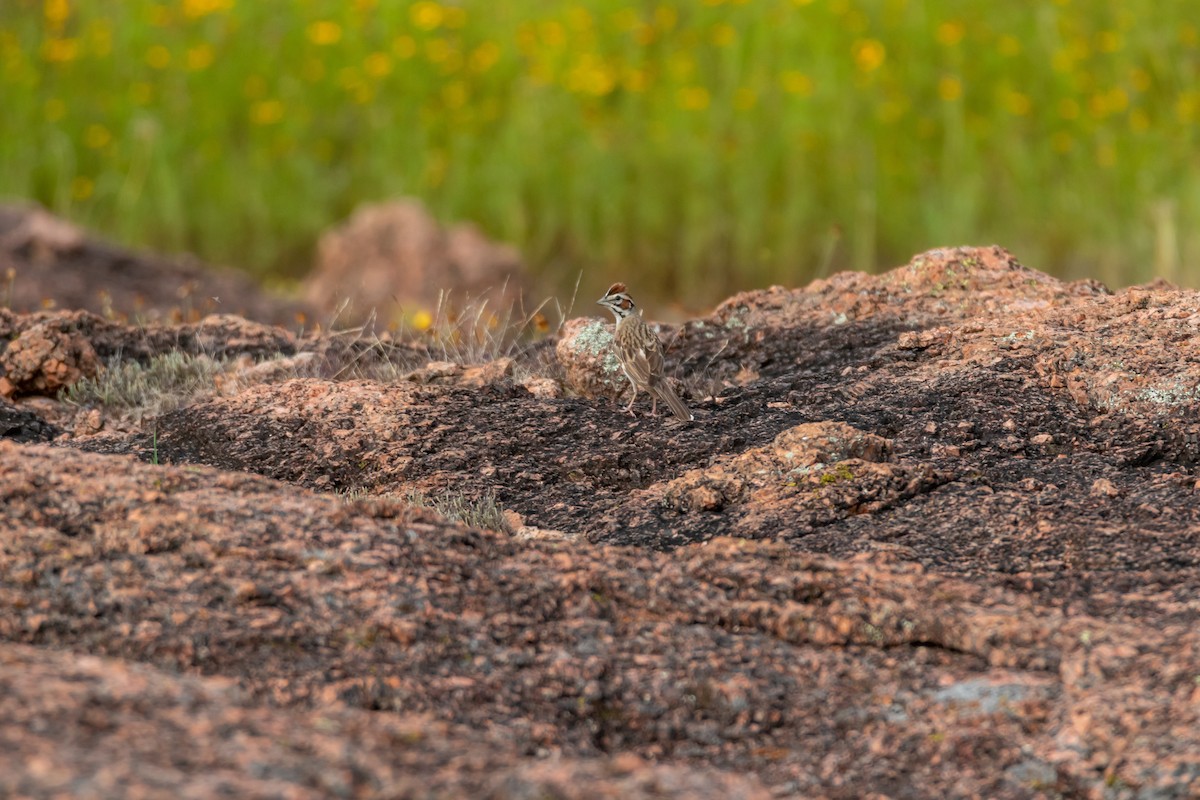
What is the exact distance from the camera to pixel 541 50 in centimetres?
1303

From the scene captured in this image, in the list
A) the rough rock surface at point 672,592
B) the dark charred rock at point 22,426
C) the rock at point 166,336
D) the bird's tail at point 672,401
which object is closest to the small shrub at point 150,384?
the rock at point 166,336

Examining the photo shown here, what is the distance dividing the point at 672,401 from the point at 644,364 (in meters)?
0.18

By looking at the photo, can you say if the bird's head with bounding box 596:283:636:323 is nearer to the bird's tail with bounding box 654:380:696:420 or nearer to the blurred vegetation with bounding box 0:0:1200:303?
the bird's tail with bounding box 654:380:696:420

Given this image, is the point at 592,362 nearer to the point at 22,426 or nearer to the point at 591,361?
the point at 591,361

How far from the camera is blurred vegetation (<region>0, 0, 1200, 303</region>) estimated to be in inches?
461

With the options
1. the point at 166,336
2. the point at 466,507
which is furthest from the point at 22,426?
the point at 466,507

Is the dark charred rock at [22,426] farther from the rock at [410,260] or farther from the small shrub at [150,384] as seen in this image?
the rock at [410,260]

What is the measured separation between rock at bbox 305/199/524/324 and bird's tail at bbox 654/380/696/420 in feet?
19.5

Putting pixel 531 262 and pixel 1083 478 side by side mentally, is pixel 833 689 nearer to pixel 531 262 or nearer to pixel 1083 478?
pixel 1083 478

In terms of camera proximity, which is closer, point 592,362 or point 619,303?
point 592,362

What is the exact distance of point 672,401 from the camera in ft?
14.7

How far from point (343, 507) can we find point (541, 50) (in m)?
10.2

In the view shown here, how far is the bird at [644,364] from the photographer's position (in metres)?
4.51

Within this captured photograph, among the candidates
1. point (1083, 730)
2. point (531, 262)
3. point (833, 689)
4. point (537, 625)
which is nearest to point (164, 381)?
point (537, 625)
